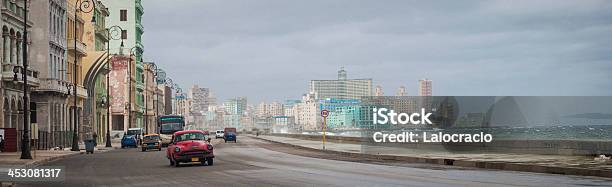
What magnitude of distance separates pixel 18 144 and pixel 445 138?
2940 cm

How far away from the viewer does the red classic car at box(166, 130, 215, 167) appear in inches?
1346

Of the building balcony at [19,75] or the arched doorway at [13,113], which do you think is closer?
the building balcony at [19,75]

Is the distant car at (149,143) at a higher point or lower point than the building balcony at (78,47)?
lower

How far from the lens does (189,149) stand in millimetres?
34188

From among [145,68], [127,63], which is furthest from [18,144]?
[145,68]

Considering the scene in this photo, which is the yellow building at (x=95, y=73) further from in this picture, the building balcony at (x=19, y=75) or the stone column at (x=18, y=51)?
the stone column at (x=18, y=51)

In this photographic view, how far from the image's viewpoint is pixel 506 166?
29.2 m

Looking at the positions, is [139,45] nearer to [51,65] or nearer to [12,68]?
[51,65]

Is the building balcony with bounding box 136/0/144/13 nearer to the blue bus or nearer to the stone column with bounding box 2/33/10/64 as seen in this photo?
the blue bus

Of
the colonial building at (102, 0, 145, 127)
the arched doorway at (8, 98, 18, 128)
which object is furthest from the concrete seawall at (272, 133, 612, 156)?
the colonial building at (102, 0, 145, 127)

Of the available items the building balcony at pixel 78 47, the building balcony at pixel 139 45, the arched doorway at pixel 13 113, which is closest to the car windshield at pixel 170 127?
the building balcony at pixel 78 47

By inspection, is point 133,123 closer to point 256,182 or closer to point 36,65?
point 36,65

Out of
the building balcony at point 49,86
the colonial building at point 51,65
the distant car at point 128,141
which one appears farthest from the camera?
the distant car at point 128,141

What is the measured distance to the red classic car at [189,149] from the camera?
A: 34.2 metres
